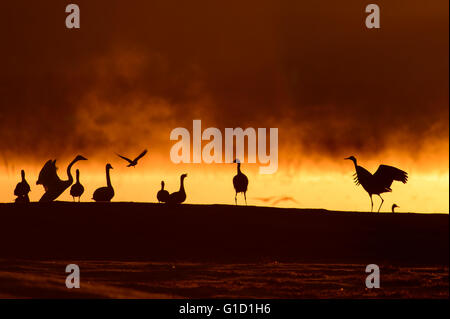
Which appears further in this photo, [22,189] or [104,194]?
[22,189]

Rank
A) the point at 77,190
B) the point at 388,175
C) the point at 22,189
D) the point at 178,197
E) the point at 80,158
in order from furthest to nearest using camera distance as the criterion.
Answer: the point at 80,158 → the point at 22,189 → the point at 77,190 → the point at 178,197 → the point at 388,175

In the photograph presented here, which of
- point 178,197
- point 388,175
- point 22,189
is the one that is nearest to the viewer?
point 388,175

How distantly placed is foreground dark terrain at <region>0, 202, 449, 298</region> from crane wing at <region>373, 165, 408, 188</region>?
5.23 feet

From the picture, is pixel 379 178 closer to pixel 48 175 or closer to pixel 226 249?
pixel 226 249

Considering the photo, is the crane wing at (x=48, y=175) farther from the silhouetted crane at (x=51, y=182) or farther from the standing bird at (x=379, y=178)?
the standing bird at (x=379, y=178)

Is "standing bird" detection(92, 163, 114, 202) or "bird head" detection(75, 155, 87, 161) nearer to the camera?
"standing bird" detection(92, 163, 114, 202)

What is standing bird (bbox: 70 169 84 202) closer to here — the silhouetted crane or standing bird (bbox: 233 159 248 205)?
the silhouetted crane

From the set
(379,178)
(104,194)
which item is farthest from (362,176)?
(104,194)

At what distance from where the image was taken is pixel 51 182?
36281mm

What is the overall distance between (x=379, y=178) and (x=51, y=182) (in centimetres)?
1101

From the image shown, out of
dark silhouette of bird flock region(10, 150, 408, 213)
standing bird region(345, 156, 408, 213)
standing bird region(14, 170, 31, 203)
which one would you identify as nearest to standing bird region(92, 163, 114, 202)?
dark silhouette of bird flock region(10, 150, 408, 213)

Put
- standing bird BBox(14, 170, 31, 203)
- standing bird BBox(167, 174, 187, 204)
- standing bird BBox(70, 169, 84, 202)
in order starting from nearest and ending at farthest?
standing bird BBox(167, 174, 187, 204) < standing bird BBox(70, 169, 84, 202) < standing bird BBox(14, 170, 31, 203)

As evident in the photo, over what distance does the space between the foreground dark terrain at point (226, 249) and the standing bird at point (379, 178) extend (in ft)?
5.71

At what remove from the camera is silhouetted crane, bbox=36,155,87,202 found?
35.9m
